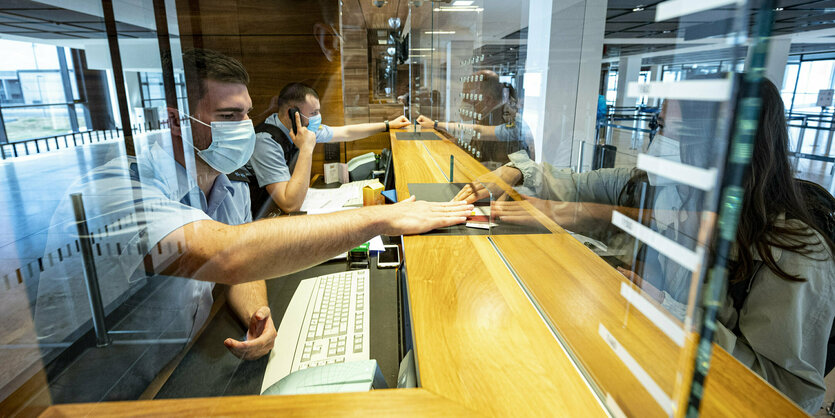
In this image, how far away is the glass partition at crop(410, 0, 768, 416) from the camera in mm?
237

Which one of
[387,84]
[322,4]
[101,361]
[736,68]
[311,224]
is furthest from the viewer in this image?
[387,84]

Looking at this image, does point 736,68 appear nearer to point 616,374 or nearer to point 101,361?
point 616,374

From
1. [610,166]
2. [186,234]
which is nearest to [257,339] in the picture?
[186,234]

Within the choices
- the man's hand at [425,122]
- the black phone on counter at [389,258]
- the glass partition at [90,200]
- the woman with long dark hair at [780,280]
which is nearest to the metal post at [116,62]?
the glass partition at [90,200]

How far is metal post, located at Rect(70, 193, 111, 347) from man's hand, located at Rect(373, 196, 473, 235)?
49 centimetres

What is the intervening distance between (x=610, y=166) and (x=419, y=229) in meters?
0.43

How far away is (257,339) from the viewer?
0.73 m

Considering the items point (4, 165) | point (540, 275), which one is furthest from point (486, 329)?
point (4, 165)

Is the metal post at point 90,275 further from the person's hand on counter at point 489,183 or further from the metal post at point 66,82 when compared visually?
the person's hand on counter at point 489,183

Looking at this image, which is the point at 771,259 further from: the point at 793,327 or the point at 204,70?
the point at 204,70

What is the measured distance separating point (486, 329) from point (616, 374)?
0.19 m

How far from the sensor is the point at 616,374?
0.37 metres

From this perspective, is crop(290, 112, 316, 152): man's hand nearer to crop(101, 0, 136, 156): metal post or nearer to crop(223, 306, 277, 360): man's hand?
crop(223, 306, 277, 360): man's hand

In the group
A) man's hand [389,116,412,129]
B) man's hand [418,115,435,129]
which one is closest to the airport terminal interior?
man's hand [418,115,435,129]
